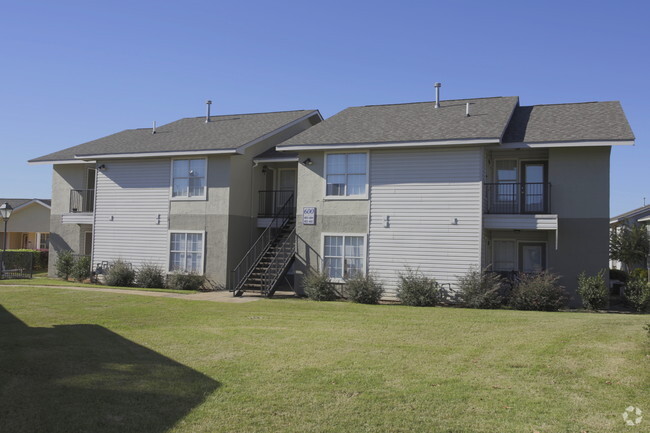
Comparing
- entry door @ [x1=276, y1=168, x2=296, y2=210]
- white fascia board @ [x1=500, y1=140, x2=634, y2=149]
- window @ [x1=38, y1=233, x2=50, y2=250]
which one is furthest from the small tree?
window @ [x1=38, y1=233, x2=50, y2=250]

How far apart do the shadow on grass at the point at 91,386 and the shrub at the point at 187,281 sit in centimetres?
1078

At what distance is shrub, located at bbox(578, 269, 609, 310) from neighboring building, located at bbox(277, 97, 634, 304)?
648 mm

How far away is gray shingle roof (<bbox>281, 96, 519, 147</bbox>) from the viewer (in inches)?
734

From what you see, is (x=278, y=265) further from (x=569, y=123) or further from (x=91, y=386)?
(x=91, y=386)

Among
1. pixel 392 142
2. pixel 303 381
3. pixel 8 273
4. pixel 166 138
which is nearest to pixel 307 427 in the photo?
pixel 303 381

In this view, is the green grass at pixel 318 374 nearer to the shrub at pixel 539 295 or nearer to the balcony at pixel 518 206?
the shrub at pixel 539 295

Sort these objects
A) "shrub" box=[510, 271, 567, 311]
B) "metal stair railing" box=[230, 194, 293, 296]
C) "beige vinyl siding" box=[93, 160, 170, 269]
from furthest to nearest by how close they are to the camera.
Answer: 1. "beige vinyl siding" box=[93, 160, 170, 269]
2. "metal stair railing" box=[230, 194, 293, 296]
3. "shrub" box=[510, 271, 567, 311]

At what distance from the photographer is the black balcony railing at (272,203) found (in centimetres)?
2369

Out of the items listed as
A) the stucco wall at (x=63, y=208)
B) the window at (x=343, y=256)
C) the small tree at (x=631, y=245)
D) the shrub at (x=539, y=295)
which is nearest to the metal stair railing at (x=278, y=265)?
the window at (x=343, y=256)

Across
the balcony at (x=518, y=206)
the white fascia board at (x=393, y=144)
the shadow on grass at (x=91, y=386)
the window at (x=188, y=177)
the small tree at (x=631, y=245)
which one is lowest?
the shadow on grass at (x=91, y=386)

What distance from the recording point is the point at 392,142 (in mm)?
18797

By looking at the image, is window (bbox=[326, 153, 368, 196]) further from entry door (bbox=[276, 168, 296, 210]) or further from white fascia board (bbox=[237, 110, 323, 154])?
entry door (bbox=[276, 168, 296, 210])

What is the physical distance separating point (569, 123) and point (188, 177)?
14014mm

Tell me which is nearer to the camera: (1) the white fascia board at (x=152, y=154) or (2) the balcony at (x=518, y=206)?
(2) the balcony at (x=518, y=206)
